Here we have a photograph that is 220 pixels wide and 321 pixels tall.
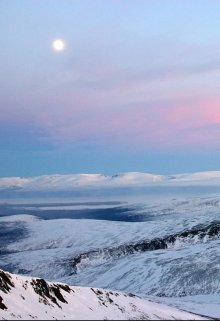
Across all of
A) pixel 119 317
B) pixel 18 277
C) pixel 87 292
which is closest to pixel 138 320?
pixel 119 317

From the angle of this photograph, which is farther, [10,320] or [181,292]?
[181,292]

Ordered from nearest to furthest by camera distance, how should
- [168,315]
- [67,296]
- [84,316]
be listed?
1. [84,316]
2. [67,296]
3. [168,315]

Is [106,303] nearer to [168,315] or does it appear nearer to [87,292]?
[87,292]

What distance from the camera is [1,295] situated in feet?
156

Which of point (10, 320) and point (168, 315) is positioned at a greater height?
point (10, 320)

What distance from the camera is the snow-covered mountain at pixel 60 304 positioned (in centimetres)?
4706

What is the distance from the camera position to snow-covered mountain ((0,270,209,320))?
47.1m

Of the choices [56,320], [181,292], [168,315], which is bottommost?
[181,292]

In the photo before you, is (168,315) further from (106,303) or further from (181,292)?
(181,292)

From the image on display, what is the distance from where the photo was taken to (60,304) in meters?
53.8

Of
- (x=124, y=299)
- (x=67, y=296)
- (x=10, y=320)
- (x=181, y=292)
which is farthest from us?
(x=181, y=292)

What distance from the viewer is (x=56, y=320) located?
45.8 meters

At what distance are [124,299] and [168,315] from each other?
24.6 ft

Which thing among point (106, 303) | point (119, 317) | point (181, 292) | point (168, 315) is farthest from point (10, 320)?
point (181, 292)
